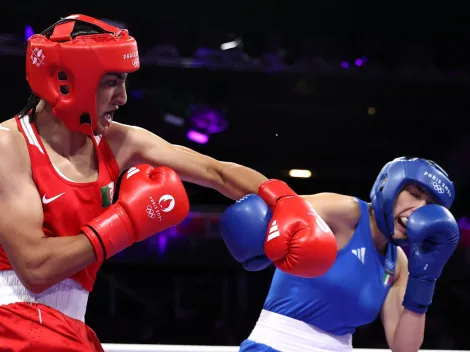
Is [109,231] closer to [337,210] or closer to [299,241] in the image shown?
[299,241]

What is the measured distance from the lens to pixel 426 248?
8.11 feet

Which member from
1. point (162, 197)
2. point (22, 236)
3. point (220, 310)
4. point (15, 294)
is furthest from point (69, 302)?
point (220, 310)

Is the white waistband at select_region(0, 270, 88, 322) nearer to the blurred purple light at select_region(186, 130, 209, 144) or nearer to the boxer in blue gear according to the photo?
the boxer in blue gear

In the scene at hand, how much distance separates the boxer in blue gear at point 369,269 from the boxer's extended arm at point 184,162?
372 mm

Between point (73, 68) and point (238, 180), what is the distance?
63 cm

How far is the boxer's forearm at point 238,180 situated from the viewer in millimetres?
2090

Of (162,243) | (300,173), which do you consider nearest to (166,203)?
(162,243)

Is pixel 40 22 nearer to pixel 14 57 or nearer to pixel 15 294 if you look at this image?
pixel 14 57

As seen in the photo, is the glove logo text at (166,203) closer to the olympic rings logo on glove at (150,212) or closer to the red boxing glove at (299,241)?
the olympic rings logo on glove at (150,212)

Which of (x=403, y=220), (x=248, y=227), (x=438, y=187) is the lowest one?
(x=403, y=220)

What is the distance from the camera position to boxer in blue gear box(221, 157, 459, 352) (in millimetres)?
2375

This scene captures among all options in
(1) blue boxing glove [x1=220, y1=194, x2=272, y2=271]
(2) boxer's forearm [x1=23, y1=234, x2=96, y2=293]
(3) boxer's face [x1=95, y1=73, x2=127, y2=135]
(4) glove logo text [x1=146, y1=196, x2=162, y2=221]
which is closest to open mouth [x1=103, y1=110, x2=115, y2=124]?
(3) boxer's face [x1=95, y1=73, x2=127, y2=135]

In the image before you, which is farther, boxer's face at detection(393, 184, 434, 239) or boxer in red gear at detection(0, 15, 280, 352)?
boxer's face at detection(393, 184, 434, 239)

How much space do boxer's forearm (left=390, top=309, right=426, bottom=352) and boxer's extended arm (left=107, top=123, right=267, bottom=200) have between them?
0.87m
